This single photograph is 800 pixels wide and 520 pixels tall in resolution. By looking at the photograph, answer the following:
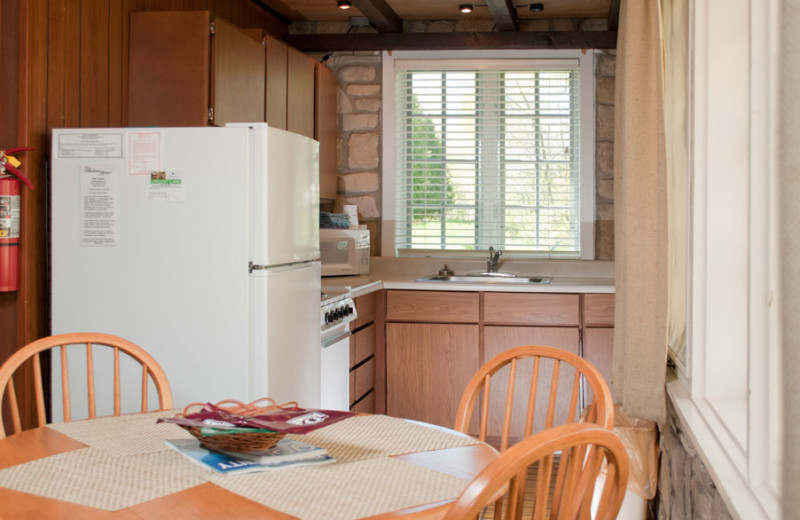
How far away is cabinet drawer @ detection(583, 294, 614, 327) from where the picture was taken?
4.13m

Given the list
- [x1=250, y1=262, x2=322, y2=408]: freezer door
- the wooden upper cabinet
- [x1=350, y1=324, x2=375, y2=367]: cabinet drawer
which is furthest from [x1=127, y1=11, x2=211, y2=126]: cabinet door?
[x1=350, y1=324, x2=375, y2=367]: cabinet drawer

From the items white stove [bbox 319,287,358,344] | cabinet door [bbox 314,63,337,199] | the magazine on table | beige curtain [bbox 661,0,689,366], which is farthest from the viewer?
cabinet door [bbox 314,63,337,199]

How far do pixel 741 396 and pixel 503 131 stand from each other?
2.91 metres

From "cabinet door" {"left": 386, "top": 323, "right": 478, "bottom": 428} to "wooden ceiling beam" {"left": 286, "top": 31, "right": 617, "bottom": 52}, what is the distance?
5.71 feet

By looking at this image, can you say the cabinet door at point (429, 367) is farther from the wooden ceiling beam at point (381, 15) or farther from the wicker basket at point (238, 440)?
the wicker basket at point (238, 440)

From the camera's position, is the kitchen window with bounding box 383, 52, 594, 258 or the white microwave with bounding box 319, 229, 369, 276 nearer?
the white microwave with bounding box 319, 229, 369, 276

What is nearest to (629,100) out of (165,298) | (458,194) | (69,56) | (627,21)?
(627,21)

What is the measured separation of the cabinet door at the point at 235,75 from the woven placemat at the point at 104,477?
6.69 feet

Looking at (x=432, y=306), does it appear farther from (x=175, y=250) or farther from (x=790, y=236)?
(x=790, y=236)

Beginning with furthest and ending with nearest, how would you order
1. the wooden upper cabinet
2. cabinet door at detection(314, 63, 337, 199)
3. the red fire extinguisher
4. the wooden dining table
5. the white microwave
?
cabinet door at detection(314, 63, 337, 199)
the white microwave
the wooden upper cabinet
the red fire extinguisher
the wooden dining table

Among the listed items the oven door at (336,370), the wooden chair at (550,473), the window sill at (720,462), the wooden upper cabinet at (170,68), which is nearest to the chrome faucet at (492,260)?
the oven door at (336,370)

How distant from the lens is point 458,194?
196 inches

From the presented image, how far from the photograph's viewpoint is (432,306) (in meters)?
4.30

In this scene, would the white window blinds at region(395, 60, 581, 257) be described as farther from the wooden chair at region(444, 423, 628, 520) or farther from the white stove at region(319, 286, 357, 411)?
the wooden chair at region(444, 423, 628, 520)
